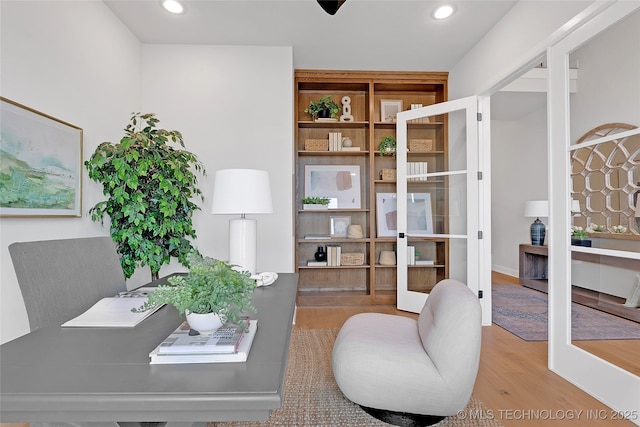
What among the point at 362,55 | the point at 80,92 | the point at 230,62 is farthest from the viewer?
the point at 362,55

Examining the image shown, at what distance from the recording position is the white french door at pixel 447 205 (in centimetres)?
312

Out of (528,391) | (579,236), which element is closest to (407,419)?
(528,391)

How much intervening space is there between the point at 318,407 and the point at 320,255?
223 centimetres

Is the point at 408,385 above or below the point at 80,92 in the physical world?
below

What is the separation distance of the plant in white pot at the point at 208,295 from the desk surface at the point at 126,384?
13 cm

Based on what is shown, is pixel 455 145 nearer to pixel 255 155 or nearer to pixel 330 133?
pixel 330 133

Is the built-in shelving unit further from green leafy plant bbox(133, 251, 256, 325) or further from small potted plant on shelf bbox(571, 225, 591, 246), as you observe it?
green leafy plant bbox(133, 251, 256, 325)

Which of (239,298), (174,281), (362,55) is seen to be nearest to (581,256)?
(239,298)

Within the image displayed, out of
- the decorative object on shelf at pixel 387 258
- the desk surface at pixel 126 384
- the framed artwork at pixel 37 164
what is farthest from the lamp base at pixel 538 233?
the framed artwork at pixel 37 164

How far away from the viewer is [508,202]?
5.86 metres

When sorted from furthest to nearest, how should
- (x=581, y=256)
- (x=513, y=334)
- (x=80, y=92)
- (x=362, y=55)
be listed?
(x=362, y=55) → (x=513, y=334) → (x=80, y=92) → (x=581, y=256)

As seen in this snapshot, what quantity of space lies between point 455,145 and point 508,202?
317 centimetres

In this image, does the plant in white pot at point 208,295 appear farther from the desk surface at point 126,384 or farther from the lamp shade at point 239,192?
the lamp shade at point 239,192

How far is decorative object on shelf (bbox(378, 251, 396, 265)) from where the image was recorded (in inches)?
155
